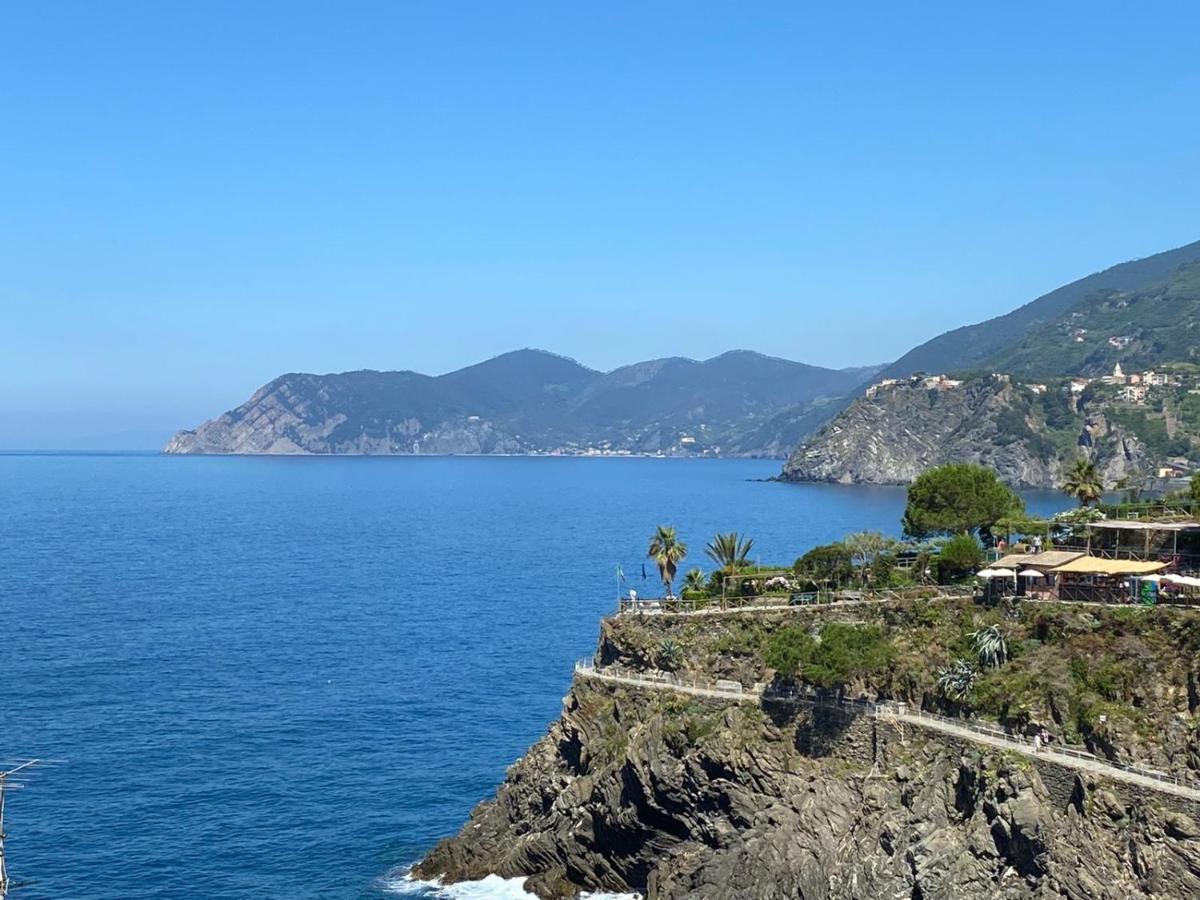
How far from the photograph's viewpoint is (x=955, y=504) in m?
75.4

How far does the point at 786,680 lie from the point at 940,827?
10457 mm

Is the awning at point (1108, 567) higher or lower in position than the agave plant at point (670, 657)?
higher

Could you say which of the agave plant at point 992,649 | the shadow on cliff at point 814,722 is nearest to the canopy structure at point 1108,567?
the agave plant at point 992,649

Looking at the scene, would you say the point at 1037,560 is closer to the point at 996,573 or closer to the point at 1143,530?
the point at 996,573

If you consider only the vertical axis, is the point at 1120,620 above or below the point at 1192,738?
above

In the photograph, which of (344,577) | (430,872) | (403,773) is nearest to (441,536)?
(344,577)

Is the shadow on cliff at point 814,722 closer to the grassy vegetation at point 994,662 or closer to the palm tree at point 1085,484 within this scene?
the grassy vegetation at point 994,662

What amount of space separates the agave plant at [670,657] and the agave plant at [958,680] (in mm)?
12153

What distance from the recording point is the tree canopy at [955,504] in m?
74.8

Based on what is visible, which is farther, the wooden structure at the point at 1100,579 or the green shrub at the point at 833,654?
the wooden structure at the point at 1100,579

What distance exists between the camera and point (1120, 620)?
156 ft

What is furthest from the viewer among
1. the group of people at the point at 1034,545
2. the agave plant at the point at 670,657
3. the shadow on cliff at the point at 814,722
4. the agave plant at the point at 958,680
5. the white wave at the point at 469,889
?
the group of people at the point at 1034,545

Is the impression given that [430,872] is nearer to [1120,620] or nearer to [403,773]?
[403,773]

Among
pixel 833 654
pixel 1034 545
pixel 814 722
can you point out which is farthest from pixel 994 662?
pixel 1034 545
